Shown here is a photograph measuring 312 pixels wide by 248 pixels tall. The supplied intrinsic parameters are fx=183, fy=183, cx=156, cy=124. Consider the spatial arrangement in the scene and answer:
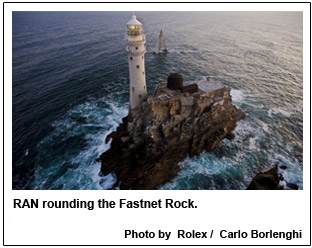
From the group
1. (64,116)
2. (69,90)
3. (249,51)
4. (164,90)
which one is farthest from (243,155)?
(249,51)

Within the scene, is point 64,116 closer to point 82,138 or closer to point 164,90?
point 82,138

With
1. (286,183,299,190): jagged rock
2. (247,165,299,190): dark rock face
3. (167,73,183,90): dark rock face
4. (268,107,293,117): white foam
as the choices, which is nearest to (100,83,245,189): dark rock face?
(167,73,183,90): dark rock face

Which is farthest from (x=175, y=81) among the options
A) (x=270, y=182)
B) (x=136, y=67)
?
(x=270, y=182)

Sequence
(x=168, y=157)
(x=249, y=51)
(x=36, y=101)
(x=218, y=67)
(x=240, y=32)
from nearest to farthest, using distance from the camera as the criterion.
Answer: (x=168, y=157), (x=36, y=101), (x=218, y=67), (x=249, y=51), (x=240, y=32)

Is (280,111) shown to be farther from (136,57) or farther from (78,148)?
(78,148)

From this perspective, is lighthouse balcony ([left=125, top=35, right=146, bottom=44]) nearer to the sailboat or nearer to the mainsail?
the sailboat

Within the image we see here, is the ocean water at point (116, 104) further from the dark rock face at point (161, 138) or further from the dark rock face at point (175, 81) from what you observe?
the dark rock face at point (175, 81)
